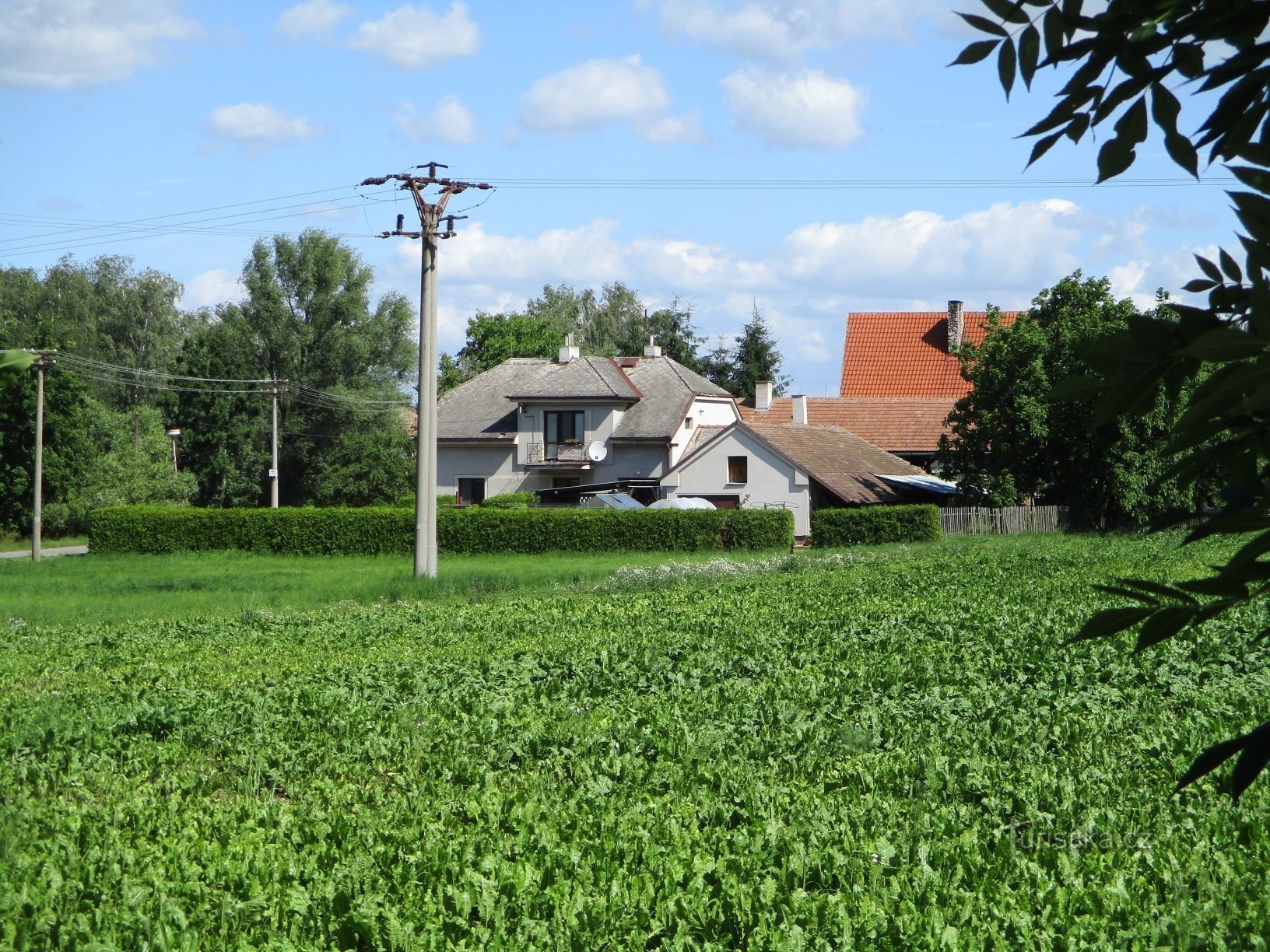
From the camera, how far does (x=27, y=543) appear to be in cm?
5862

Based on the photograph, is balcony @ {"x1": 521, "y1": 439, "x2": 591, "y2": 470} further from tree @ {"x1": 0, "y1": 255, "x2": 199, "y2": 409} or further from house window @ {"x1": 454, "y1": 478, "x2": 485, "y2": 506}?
tree @ {"x1": 0, "y1": 255, "x2": 199, "y2": 409}

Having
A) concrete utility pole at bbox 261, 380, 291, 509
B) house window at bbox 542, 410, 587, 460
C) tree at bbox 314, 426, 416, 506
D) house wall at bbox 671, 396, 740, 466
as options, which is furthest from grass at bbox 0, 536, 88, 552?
house wall at bbox 671, 396, 740, 466

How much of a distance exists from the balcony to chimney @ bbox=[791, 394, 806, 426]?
1042 centimetres

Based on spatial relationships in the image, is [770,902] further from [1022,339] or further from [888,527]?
[1022,339]

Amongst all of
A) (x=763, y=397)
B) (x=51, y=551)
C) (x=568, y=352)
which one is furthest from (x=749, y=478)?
(x=51, y=551)

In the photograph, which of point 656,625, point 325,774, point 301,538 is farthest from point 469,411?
point 325,774

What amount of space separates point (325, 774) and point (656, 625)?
9004mm

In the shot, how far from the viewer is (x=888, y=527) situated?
41.6 meters

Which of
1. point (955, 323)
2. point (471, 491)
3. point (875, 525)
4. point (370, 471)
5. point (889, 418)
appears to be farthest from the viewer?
point (370, 471)

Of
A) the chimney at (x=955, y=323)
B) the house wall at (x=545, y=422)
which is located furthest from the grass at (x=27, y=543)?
the chimney at (x=955, y=323)

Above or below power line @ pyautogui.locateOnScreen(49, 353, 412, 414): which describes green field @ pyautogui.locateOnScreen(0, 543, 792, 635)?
below

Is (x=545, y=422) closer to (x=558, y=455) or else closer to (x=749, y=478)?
(x=558, y=455)

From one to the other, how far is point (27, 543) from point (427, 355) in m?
39.0

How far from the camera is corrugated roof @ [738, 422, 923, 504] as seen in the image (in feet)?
159
